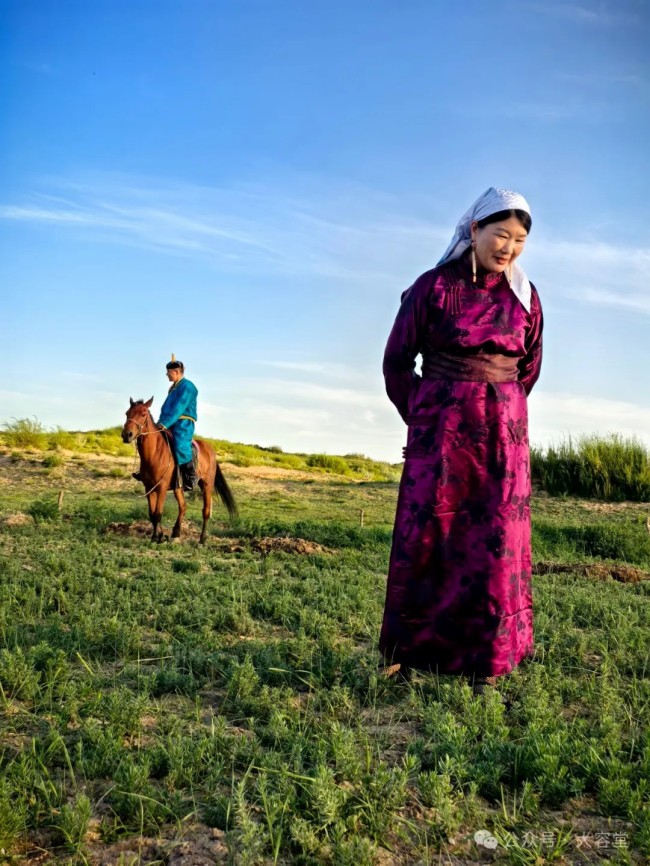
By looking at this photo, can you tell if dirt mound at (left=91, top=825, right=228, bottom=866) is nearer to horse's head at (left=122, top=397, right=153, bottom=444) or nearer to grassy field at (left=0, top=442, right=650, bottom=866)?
grassy field at (left=0, top=442, right=650, bottom=866)

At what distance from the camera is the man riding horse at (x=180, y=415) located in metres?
11.7

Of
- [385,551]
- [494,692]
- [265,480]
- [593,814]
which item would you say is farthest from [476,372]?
[265,480]

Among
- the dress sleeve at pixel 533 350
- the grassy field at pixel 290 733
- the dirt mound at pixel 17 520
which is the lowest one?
the dirt mound at pixel 17 520

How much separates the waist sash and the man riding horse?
8.05 m

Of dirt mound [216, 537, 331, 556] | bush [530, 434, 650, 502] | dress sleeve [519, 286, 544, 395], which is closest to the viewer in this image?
dress sleeve [519, 286, 544, 395]

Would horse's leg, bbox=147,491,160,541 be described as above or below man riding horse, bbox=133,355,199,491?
below

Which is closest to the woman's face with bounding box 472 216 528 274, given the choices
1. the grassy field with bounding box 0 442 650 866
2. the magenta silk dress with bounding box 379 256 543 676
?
the magenta silk dress with bounding box 379 256 543 676

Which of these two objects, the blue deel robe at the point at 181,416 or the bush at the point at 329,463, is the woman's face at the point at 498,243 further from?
the bush at the point at 329,463

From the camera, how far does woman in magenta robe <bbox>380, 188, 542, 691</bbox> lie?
400 centimetres

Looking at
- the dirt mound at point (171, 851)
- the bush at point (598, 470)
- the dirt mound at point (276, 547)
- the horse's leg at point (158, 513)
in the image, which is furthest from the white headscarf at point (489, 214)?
the bush at point (598, 470)

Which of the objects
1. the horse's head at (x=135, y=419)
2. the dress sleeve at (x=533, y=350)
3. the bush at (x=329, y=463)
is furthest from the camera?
the bush at (x=329, y=463)

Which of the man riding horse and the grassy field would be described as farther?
the man riding horse

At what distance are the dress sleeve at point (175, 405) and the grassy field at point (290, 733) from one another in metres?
4.53

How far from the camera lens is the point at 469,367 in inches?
159
